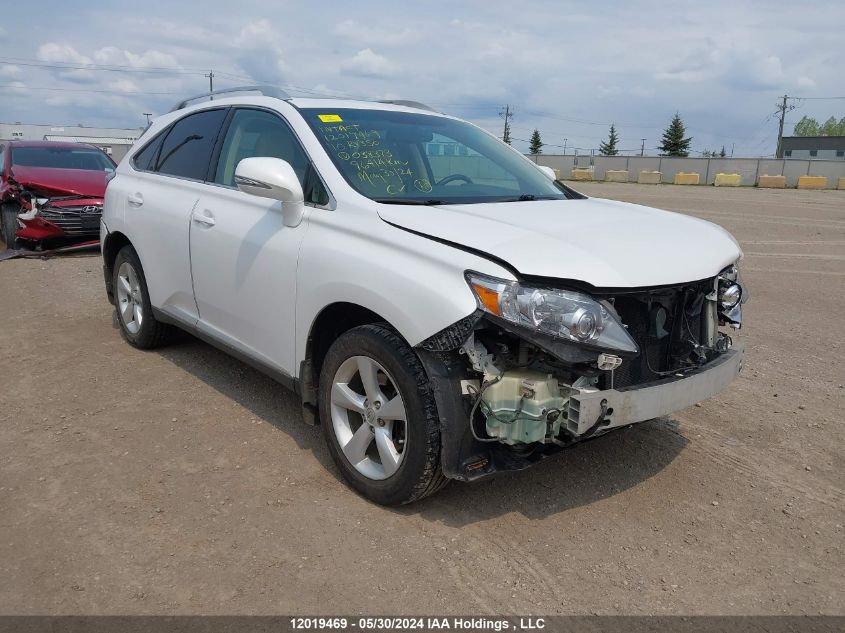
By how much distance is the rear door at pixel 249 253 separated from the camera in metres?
3.61

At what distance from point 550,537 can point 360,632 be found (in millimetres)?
987

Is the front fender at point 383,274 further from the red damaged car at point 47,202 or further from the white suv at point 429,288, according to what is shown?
the red damaged car at point 47,202

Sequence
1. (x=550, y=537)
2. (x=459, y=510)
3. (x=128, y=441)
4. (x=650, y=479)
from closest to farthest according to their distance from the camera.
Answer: (x=550, y=537) < (x=459, y=510) < (x=650, y=479) < (x=128, y=441)

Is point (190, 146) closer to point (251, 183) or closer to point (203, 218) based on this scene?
point (203, 218)

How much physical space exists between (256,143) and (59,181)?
7831mm

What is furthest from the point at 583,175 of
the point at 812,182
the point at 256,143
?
the point at 256,143

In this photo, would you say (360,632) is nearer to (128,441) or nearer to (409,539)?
(409,539)

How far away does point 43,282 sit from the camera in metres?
8.43

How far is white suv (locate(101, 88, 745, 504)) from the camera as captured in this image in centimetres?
273

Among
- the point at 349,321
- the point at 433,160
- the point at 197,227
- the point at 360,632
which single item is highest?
the point at 433,160

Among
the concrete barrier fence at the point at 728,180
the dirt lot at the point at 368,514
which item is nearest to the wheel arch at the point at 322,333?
the dirt lot at the point at 368,514

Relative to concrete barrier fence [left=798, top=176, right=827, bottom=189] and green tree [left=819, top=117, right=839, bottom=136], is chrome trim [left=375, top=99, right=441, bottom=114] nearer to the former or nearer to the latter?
concrete barrier fence [left=798, top=176, right=827, bottom=189]

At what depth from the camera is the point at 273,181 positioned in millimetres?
3355

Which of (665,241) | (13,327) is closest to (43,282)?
(13,327)
